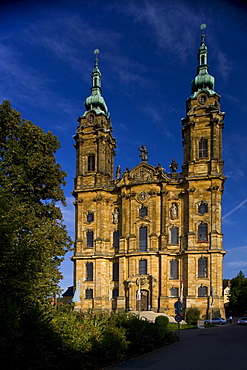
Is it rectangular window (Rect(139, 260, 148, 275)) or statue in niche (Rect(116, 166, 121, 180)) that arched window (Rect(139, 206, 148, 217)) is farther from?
Answer: statue in niche (Rect(116, 166, 121, 180))

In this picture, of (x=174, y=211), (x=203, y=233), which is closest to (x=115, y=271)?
(x=174, y=211)

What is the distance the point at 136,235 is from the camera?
181 feet

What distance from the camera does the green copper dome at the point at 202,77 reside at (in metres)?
58.8

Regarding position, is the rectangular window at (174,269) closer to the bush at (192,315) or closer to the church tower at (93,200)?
the bush at (192,315)

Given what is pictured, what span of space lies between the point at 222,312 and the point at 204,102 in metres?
27.2

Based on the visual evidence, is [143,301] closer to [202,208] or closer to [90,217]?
[90,217]

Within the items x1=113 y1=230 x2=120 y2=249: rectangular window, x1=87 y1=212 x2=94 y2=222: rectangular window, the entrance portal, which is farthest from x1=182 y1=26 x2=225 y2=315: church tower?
x1=87 y1=212 x2=94 y2=222: rectangular window

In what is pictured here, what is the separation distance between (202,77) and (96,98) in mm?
16523

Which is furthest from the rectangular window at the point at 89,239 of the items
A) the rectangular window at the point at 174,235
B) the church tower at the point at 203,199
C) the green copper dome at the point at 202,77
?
the green copper dome at the point at 202,77

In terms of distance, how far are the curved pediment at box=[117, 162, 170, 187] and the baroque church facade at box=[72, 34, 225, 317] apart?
14cm

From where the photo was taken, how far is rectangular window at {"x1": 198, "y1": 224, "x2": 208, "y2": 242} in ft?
170

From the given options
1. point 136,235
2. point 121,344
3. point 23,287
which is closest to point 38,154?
point 23,287

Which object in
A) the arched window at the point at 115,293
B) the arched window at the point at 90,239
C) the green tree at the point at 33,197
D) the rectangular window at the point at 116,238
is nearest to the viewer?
the green tree at the point at 33,197

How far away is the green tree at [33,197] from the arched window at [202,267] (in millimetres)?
25963
